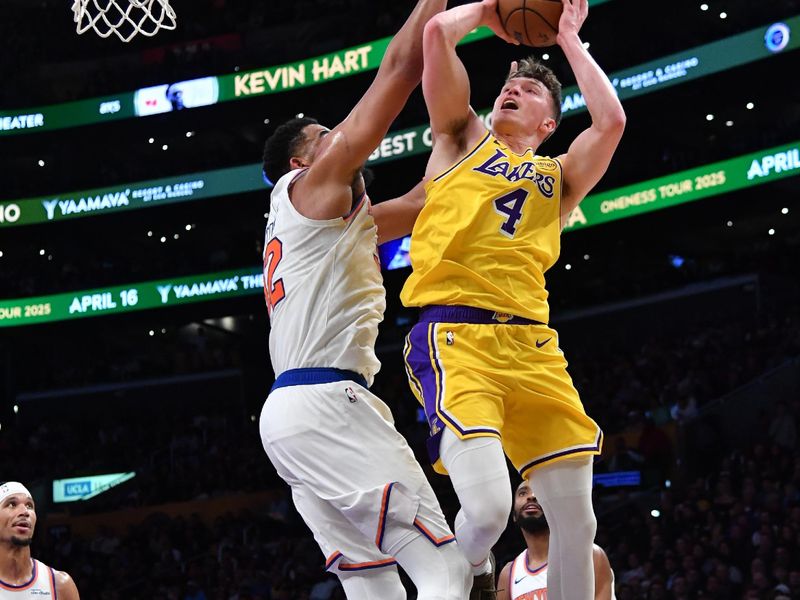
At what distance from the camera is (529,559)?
23.4 feet

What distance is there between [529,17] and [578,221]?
1863 cm

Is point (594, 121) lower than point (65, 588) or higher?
higher

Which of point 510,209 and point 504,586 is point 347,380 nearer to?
point 510,209

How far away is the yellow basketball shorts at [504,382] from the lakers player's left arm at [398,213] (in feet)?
2.06

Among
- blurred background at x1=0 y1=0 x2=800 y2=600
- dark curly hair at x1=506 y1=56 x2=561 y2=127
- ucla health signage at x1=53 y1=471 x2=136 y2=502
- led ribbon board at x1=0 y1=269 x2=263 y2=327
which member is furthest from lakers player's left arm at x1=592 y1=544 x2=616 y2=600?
ucla health signage at x1=53 y1=471 x2=136 y2=502

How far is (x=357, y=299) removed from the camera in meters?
4.64

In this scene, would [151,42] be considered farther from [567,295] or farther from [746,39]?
[746,39]

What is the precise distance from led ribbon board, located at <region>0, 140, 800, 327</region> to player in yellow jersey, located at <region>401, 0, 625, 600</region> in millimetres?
16984

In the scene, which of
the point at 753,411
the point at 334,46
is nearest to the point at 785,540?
the point at 753,411

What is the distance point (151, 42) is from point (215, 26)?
1970mm

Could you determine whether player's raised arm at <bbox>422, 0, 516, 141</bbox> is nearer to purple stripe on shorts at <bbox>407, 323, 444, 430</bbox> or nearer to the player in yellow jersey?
the player in yellow jersey

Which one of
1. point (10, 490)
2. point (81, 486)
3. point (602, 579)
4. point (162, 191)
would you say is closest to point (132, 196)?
point (162, 191)

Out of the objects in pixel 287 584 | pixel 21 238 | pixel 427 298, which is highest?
pixel 21 238

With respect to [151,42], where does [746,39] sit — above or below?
below
